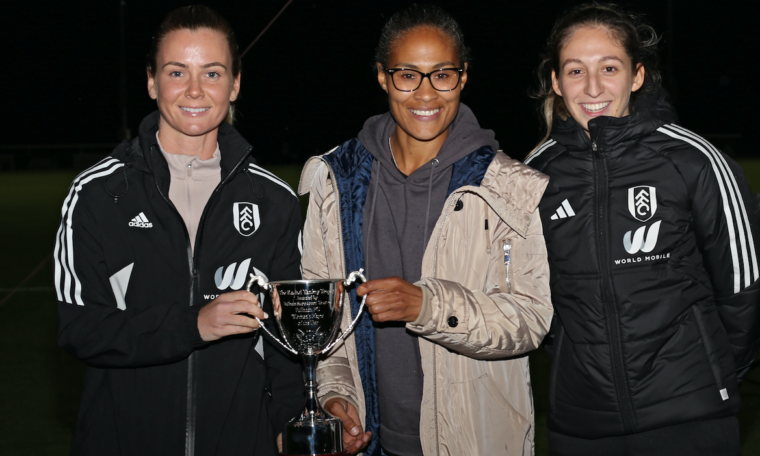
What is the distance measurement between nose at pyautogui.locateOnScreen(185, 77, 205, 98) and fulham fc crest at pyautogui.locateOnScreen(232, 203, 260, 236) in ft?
1.02

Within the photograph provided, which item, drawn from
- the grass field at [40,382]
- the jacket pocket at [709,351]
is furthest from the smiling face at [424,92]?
the grass field at [40,382]

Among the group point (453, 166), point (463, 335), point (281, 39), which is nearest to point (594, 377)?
point (463, 335)

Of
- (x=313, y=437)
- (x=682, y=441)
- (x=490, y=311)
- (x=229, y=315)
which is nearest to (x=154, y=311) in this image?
(x=229, y=315)

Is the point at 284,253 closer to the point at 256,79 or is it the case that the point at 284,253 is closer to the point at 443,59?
the point at 443,59

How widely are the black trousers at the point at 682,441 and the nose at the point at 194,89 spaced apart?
5.03 feet

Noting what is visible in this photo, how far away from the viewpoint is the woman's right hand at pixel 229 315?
73.5 inches

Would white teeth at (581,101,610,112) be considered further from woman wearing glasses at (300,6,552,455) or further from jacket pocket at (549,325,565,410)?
jacket pocket at (549,325,565,410)

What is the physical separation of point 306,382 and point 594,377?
88cm

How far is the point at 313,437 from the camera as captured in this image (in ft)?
6.26

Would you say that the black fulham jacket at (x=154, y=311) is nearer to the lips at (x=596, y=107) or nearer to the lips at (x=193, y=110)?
the lips at (x=193, y=110)

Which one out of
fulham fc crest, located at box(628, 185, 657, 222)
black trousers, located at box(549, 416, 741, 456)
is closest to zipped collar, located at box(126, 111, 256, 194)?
fulham fc crest, located at box(628, 185, 657, 222)

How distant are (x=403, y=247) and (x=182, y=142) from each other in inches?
27.0

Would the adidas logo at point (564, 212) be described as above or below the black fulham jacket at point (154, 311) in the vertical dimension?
above

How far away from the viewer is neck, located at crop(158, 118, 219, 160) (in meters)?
2.22
